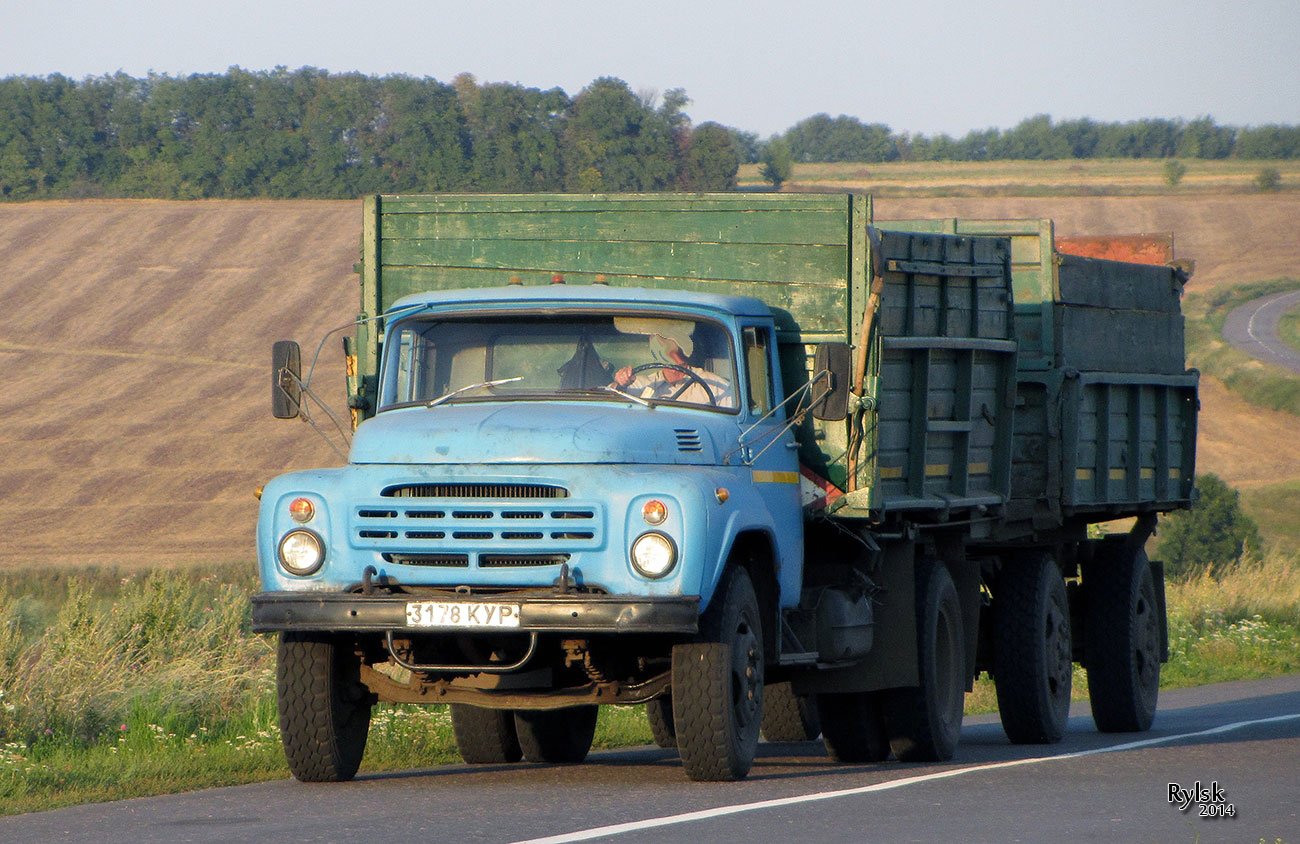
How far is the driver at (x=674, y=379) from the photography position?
33.2ft

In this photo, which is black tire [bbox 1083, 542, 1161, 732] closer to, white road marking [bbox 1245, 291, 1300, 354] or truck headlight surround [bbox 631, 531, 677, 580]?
truck headlight surround [bbox 631, 531, 677, 580]

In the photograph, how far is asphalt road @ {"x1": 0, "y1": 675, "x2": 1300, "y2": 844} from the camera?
25.7ft

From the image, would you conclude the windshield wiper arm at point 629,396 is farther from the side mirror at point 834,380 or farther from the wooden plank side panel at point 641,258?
the wooden plank side panel at point 641,258

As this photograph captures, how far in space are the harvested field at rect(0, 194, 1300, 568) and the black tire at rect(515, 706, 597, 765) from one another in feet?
78.3

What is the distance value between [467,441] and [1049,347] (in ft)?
18.8

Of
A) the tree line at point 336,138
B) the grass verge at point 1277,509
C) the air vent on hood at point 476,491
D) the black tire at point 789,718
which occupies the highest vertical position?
the tree line at point 336,138

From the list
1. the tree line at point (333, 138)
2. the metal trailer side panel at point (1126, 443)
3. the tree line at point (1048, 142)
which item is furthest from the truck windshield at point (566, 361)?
the tree line at point (1048, 142)

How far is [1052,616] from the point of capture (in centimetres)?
1409

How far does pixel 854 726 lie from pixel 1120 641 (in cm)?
382

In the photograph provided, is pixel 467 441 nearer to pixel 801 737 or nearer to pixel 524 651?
pixel 524 651

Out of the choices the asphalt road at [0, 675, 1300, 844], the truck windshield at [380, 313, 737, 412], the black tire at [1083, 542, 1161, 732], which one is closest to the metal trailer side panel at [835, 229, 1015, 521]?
the truck windshield at [380, 313, 737, 412]

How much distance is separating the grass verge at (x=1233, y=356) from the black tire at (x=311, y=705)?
→ 44629 mm

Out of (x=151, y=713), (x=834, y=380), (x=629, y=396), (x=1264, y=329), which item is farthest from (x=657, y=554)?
(x=1264, y=329)

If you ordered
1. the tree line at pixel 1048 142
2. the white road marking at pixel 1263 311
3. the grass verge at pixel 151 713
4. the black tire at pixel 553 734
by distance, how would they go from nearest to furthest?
the grass verge at pixel 151 713 < the black tire at pixel 553 734 < the white road marking at pixel 1263 311 < the tree line at pixel 1048 142
